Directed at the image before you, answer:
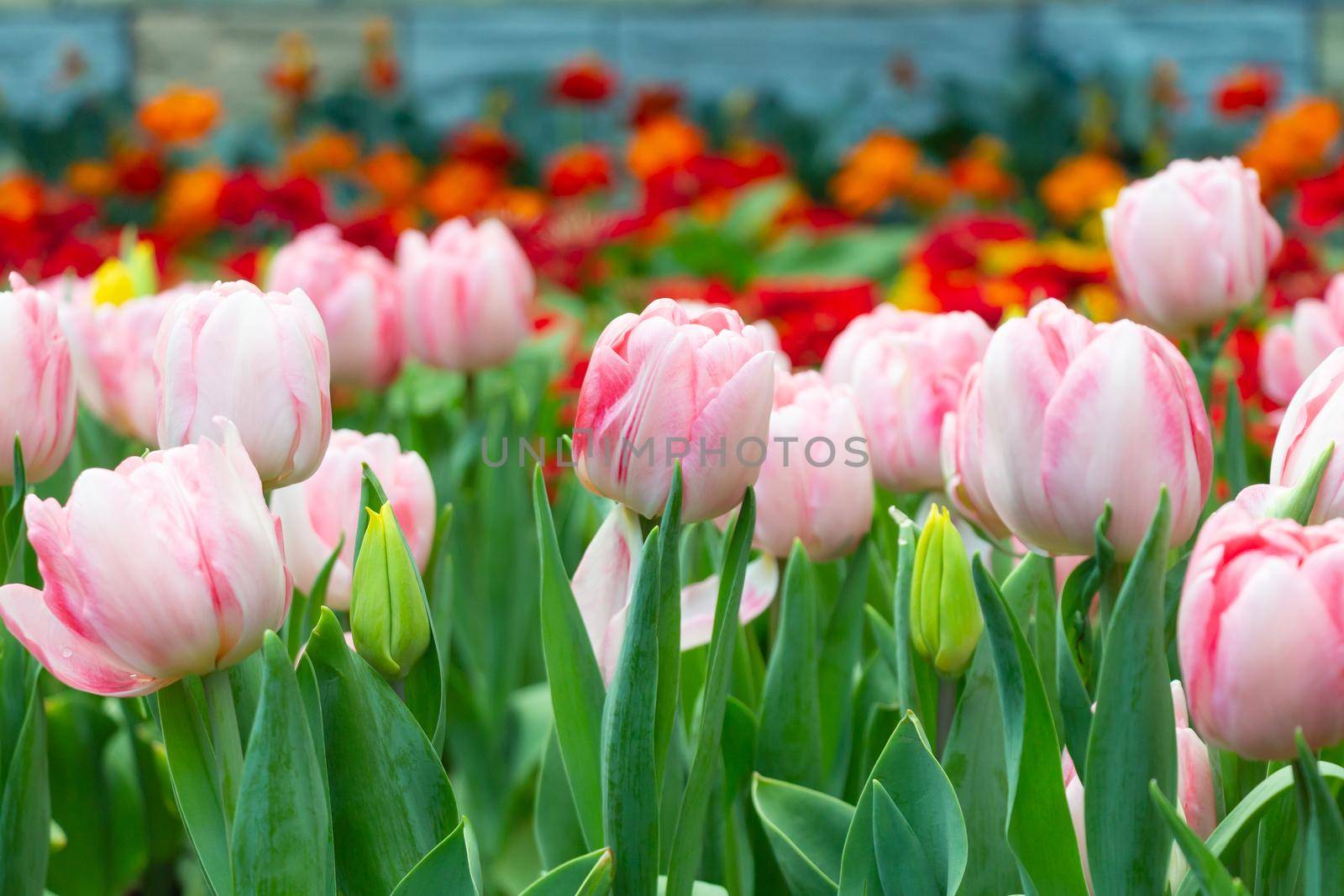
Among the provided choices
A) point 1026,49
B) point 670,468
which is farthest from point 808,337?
point 1026,49

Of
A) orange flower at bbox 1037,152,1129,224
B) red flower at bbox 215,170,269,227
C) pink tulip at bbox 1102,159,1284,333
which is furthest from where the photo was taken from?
orange flower at bbox 1037,152,1129,224

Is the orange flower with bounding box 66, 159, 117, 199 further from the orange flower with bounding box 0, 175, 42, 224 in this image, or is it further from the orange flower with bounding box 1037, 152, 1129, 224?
the orange flower with bounding box 1037, 152, 1129, 224

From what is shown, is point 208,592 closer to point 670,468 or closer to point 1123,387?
point 670,468

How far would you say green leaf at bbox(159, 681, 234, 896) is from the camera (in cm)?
50

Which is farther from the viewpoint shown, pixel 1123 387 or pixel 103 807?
pixel 103 807

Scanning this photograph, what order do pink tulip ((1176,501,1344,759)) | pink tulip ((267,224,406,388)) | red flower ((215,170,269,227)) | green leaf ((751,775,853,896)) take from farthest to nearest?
red flower ((215,170,269,227)), pink tulip ((267,224,406,388)), green leaf ((751,775,853,896)), pink tulip ((1176,501,1344,759))

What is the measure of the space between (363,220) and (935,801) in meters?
1.50

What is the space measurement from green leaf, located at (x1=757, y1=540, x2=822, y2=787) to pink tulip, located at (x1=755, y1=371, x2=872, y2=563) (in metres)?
0.02

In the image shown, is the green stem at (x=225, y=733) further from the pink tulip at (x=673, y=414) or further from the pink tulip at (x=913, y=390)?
the pink tulip at (x=913, y=390)

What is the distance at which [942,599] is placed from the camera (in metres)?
0.53

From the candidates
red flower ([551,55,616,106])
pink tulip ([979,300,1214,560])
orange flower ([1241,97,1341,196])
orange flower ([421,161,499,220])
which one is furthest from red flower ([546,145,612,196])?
pink tulip ([979,300,1214,560])

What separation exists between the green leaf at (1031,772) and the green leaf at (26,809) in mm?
388

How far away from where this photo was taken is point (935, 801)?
1.65 ft

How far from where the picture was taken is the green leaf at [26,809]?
584mm
